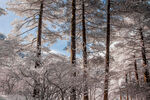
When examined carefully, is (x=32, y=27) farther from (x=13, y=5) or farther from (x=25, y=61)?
(x=25, y=61)

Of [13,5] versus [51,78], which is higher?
[13,5]

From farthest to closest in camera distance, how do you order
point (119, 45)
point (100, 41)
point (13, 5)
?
1. point (119, 45)
2. point (100, 41)
3. point (13, 5)

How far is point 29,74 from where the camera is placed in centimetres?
491

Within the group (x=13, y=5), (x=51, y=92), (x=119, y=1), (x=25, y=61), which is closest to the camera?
(x=51, y=92)

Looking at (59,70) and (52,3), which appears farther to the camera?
(52,3)

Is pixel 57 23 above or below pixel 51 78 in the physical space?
above

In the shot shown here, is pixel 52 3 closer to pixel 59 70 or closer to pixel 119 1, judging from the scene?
pixel 119 1

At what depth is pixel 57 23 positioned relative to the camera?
1104 centimetres

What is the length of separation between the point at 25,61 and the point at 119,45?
8.80 m

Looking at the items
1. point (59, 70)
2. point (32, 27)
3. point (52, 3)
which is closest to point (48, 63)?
point (59, 70)

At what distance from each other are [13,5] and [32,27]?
221 cm

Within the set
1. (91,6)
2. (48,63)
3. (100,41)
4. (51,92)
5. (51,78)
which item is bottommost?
(51,92)

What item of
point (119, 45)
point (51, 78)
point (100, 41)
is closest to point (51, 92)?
point (51, 78)

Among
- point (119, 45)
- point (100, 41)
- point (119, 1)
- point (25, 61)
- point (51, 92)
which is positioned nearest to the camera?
point (51, 92)
